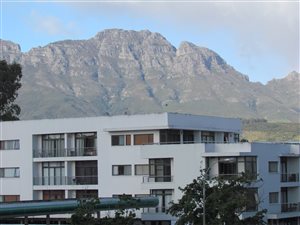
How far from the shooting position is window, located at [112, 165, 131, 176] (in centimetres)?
6488

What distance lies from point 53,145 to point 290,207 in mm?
22120

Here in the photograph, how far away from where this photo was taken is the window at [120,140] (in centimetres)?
6538

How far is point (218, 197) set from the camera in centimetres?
4609

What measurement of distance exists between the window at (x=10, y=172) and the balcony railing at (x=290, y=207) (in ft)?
80.7

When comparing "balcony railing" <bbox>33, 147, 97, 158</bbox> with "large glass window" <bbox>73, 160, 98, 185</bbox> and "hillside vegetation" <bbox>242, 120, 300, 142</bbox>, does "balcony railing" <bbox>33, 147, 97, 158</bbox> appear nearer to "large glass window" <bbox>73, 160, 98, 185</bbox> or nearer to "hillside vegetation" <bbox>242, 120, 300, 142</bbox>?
"large glass window" <bbox>73, 160, 98, 185</bbox>

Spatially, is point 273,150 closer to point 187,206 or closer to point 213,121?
point 213,121

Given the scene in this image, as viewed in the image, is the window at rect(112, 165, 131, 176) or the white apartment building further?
the window at rect(112, 165, 131, 176)

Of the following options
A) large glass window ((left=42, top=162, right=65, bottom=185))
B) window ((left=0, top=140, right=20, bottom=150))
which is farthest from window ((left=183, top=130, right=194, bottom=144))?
window ((left=0, top=140, right=20, bottom=150))

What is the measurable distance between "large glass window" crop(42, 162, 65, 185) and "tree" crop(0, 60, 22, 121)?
908 inches

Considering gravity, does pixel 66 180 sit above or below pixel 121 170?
below

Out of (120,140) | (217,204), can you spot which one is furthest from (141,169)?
(217,204)

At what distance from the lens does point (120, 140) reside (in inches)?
2586

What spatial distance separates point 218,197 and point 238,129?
94.3 ft

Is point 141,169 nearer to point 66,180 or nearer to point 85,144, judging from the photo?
point 85,144
